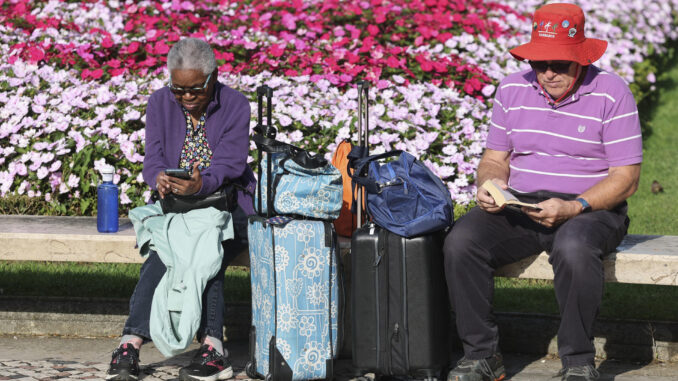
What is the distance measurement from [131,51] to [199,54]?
308 cm

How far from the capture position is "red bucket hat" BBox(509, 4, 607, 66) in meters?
4.36

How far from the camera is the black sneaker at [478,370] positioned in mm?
4273

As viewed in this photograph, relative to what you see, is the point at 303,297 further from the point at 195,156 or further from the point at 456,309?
the point at 195,156

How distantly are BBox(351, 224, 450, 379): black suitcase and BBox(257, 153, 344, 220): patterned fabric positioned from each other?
172mm

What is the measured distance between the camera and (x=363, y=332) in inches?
171

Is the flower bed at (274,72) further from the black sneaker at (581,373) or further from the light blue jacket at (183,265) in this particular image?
the black sneaker at (581,373)

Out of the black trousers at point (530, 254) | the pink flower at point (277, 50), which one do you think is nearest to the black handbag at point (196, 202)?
the black trousers at point (530, 254)

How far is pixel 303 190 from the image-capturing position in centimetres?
432

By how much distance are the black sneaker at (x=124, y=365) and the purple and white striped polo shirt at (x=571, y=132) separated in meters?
1.76

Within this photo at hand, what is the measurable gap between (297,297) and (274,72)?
3.43 meters

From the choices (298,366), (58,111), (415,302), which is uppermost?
(58,111)

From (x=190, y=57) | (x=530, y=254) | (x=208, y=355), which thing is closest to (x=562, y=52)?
(x=530, y=254)

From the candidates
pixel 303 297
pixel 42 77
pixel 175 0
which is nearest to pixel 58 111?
pixel 42 77

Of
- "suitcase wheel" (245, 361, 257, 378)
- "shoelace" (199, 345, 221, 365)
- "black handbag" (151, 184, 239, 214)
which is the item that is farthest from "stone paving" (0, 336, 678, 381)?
"black handbag" (151, 184, 239, 214)
